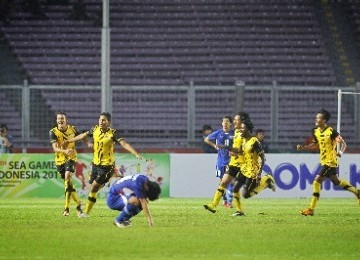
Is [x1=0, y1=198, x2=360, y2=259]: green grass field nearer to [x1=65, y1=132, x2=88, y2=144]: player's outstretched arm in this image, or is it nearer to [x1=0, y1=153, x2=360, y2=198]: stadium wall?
[x1=65, y1=132, x2=88, y2=144]: player's outstretched arm

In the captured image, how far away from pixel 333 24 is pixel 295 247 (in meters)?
29.8

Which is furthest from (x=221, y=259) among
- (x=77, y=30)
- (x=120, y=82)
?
(x=77, y=30)

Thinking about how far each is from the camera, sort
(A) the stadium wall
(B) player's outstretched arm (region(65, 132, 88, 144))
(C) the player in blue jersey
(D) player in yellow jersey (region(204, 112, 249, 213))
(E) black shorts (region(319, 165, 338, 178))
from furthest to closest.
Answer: (A) the stadium wall, (C) the player in blue jersey, (E) black shorts (region(319, 165, 338, 178)), (D) player in yellow jersey (region(204, 112, 249, 213)), (B) player's outstretched arm (region(65, 132, 88, 144))

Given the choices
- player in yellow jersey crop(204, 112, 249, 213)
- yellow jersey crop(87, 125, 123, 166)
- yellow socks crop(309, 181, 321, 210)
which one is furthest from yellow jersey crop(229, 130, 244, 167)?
yellow jersey crop(87, 125, 123, 166)

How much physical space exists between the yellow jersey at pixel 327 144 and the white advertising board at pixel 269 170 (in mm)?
8336

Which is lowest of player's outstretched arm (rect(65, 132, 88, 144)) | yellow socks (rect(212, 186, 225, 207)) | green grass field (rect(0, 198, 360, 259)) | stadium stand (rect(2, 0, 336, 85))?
green grass field (rect(0, 198, 360, 259))

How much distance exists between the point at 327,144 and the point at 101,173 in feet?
16.9

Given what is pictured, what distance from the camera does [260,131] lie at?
32719mm

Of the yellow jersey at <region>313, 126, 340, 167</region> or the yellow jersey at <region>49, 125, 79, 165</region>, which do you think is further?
the yellow jersey at <region>313, 126, 340, 167</region>

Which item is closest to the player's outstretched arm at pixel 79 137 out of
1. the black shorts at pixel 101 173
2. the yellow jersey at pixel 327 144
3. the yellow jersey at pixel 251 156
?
the black shorts at pixel 101 173

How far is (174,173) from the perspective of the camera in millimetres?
33719

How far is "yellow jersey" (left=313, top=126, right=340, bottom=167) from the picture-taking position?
25.2 meters

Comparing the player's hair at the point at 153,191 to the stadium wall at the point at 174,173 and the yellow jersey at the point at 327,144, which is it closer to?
the yellow jersey at the point at 327,144

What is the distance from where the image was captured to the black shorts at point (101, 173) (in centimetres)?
2366
